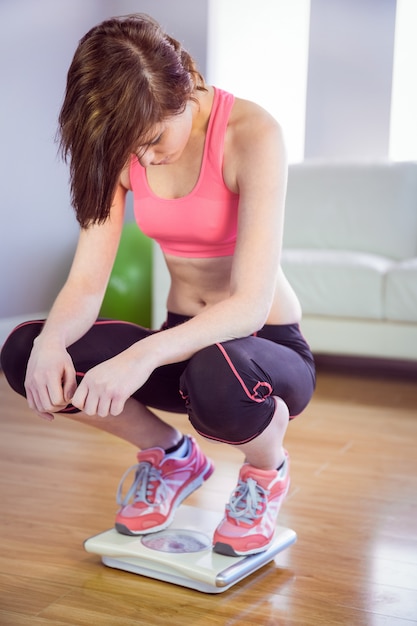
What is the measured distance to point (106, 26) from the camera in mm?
1136

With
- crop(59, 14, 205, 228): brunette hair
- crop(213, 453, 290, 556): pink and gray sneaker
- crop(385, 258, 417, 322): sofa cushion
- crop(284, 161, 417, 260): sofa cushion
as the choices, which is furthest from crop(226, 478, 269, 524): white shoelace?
crop(284, 161, 417, 260): sofa cushion

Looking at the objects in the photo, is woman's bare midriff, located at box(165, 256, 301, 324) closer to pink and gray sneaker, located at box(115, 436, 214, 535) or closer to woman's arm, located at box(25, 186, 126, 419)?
woman's arm, located at box(25, 186, 126, 419)

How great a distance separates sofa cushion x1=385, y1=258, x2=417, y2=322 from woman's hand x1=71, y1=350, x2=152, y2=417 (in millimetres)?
1760

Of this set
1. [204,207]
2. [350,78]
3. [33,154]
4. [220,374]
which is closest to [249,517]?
[220,374]

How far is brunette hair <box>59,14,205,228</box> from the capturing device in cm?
108

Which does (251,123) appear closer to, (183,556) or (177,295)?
(177,295)

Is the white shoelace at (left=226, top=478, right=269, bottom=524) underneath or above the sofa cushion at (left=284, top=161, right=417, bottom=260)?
underneath

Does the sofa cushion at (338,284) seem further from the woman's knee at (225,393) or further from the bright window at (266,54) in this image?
the woman's knee at (225,393)

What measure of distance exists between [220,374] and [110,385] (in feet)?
0.51

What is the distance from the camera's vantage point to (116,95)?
1.07m

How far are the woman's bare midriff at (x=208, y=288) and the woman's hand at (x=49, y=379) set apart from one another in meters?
0.27

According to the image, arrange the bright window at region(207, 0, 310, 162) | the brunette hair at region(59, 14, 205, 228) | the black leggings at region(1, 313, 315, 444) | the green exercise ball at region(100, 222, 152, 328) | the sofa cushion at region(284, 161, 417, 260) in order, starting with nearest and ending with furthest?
the brunette hair at region(59, 14, 205, 228)
the black leggings at region(1, 313, 315, 444)
the sofa cushion at region(284, 161, 417, 260)
the green exercise ball at region(100, 222, 152, 328)
the bright window at region(207, 0, 310, 162)

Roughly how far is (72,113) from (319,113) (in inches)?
128

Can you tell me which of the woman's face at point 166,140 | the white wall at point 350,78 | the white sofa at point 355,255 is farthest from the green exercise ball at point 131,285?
the woman's face at point 166,140
